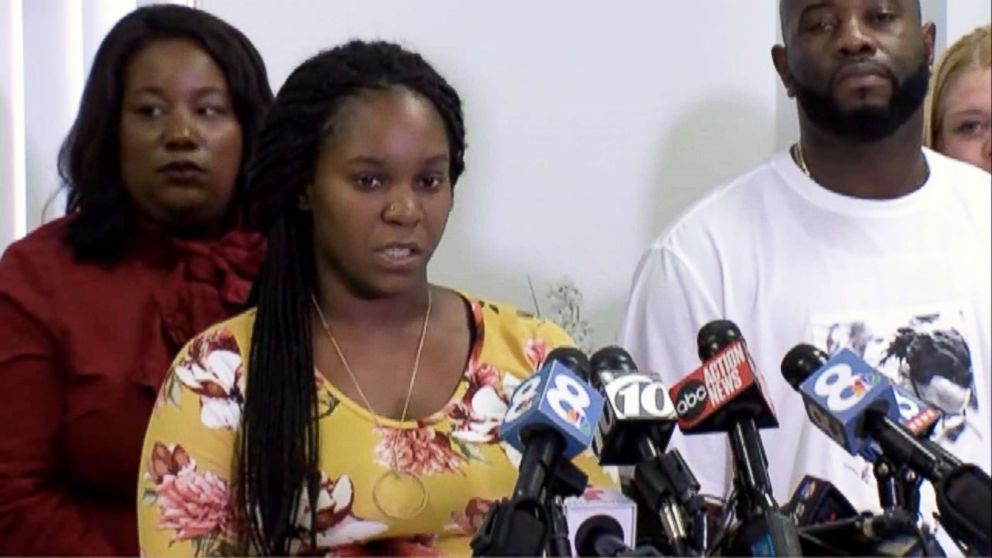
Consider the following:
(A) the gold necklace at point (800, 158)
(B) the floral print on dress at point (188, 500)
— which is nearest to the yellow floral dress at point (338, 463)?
(B) the floral print on dress at point (188, 500)

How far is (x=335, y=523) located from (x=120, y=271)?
0.45 metres

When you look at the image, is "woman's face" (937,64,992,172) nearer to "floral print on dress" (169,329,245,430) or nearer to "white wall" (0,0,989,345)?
"white wall" (0,0,989,345)

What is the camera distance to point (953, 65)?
1.77 meters

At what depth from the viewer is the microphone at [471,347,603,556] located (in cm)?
91

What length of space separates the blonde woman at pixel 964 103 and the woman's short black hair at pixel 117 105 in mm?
771

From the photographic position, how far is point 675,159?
6.31 ft

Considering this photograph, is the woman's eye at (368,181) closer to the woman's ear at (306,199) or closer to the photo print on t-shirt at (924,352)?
the woman's ear at (306,199)

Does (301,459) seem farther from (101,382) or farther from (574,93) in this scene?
(574,93)

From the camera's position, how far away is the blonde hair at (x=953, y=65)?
175 centimetres

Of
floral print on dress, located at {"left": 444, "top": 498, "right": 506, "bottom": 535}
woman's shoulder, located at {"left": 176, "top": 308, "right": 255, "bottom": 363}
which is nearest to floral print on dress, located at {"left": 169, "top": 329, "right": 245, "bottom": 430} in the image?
woman's shoulder, located at {"left": 176, "top": 308, "right": 255, "bottom": 363}

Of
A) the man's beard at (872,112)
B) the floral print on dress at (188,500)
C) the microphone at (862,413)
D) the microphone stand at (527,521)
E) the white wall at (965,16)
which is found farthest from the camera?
the white wall at (965,16)

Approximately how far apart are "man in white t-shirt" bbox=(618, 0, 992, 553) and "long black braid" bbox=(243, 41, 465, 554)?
0.34 metres

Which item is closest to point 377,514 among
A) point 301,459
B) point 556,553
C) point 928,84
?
point 301,459

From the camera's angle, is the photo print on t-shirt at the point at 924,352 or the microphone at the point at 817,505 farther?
the photo print on t-shirt at the point at 924,352
